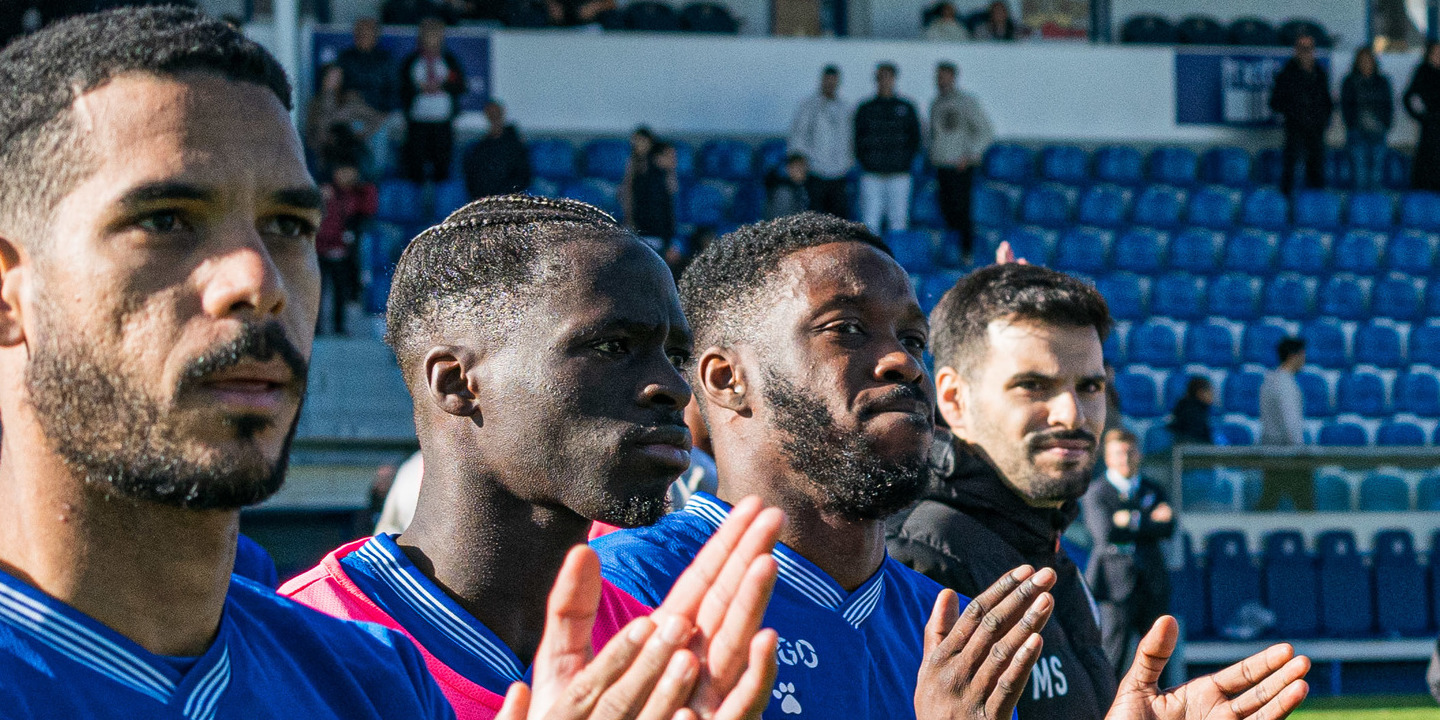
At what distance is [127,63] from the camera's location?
155cm

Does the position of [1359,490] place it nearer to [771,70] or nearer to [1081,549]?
[1081,549]

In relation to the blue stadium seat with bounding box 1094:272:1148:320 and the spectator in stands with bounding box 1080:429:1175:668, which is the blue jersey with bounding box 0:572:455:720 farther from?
the blue stadium seat with bounding box 1094:272:1148:320

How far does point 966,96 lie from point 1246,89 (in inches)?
165

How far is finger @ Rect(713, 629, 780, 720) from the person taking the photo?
141 cm

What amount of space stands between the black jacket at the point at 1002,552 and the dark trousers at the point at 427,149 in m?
10.6

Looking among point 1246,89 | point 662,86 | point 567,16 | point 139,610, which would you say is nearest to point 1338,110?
point 1246,89

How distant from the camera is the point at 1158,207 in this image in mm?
15773

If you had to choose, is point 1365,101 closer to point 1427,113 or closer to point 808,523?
point 1427,113

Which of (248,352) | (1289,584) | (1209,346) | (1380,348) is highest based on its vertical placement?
(248,352)

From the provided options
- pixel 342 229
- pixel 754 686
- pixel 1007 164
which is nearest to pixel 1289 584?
pixel 1007 164

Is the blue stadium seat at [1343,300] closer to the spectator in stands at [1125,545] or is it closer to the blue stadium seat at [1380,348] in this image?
the blue stadium seat at [1380,348]

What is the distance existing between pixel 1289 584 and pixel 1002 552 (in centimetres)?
822

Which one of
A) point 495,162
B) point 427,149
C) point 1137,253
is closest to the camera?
point 495,162

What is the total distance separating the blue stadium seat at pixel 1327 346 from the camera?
14.5 m
